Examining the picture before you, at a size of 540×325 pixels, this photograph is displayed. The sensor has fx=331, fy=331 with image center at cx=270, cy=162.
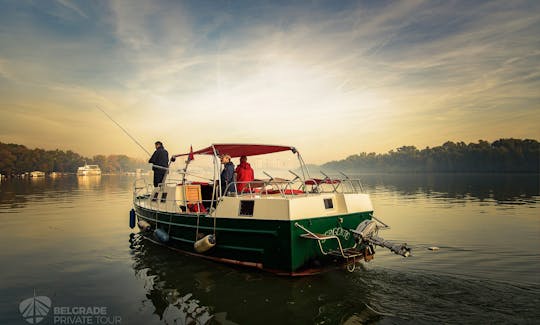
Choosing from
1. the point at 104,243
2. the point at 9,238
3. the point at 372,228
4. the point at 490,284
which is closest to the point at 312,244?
the point at 372,228

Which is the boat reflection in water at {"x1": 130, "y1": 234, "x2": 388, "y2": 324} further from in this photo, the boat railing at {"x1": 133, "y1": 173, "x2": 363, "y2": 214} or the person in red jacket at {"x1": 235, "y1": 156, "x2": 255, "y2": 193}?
the person in red jacket at {"x1": 235, "y1": 156, "x2": 255, "y2": 193}

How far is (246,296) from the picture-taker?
26.7 feet

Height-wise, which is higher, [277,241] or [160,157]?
[160,157]

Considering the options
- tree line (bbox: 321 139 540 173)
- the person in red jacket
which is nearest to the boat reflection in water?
the person in red jacket

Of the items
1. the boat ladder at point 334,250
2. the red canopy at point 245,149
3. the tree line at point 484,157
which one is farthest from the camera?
the tree line at point 484,157

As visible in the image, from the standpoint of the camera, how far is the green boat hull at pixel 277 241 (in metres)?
8.54

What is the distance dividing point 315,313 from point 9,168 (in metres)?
172

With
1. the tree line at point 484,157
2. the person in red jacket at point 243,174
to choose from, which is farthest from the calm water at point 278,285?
the tree line at point 484,157

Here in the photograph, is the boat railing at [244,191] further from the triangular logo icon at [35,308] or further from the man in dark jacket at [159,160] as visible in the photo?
the triangular logo icon at [35,308]

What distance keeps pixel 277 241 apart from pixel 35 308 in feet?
19.4
